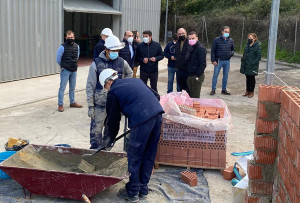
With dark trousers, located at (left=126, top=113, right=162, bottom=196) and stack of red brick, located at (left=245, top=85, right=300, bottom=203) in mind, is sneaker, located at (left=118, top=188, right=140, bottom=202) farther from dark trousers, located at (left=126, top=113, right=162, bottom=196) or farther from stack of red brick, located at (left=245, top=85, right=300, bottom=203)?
stack of red brick, located at (left=245, top=85, right=300, bottom=203)

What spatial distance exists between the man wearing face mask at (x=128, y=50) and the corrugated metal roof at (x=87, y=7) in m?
5.70

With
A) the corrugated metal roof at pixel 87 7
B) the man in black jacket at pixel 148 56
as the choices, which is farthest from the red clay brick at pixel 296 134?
the corrugated metal roof at pixel 87 7

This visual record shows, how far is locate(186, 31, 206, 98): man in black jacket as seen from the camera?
8.73m

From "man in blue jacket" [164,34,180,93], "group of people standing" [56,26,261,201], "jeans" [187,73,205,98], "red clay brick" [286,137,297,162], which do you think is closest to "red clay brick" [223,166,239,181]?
"group of people standing" [56,26,261,201]

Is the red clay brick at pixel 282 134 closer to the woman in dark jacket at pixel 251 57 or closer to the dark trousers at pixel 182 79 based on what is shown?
the dark trousers at pixel 182 79

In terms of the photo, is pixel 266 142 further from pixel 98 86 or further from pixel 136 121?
pixel 98 86

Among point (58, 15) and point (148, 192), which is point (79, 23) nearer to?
point (58, 15)

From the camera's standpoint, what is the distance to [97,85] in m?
6.05

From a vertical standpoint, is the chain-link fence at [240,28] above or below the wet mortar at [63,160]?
above

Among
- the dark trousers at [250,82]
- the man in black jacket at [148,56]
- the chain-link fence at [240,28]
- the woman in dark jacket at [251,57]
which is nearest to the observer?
the man in black jacket at [148,56]

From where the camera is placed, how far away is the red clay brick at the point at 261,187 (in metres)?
3.81

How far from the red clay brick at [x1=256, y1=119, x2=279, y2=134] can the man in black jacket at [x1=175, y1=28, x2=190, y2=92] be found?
5.27 m

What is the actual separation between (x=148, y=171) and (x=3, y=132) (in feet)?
12.1

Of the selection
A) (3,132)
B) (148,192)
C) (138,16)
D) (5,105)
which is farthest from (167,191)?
(138,16)
